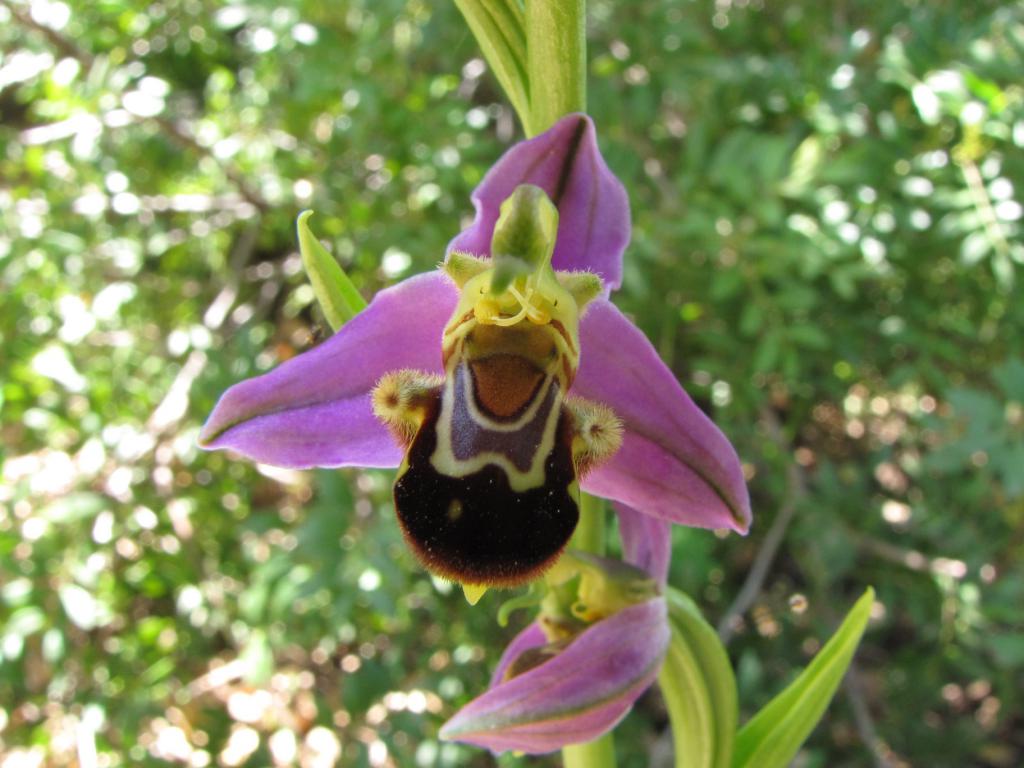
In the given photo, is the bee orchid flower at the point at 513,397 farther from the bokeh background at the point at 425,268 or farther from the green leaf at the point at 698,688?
the bokeh background at the point at 425,268

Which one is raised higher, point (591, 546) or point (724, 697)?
point (591, 546)

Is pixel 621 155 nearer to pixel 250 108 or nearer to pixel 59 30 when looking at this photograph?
pixel 250 108

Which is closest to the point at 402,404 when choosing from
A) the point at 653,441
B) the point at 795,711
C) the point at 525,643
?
the point at 653,441

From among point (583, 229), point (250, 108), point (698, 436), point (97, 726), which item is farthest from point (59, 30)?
point (698, 436)

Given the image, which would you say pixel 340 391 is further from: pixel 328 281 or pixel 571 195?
pixel 571 195

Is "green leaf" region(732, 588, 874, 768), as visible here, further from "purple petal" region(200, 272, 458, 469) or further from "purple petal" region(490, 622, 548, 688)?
"purple petal" region(200, 272, 458, 469)

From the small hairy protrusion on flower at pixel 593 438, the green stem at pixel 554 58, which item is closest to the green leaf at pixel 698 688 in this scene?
the small hairy protrusion on flower at pixel 593 438
